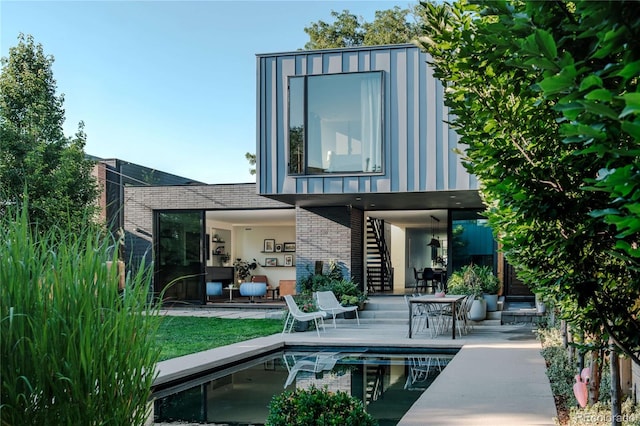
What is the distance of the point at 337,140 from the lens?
1243 cm

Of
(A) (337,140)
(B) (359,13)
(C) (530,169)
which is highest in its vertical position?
(B) (359,13)

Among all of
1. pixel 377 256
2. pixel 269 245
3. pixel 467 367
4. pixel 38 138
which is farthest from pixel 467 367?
pixel 269 245

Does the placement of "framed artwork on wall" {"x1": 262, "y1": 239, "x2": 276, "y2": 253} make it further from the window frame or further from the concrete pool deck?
the window frame

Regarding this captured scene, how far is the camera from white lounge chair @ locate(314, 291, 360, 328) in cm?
1203

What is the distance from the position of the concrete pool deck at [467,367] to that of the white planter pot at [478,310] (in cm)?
28

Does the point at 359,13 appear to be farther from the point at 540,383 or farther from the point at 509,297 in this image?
the point at 540,383

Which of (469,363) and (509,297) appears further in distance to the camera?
(509,297)

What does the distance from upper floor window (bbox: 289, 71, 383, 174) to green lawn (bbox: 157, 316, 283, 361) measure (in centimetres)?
324

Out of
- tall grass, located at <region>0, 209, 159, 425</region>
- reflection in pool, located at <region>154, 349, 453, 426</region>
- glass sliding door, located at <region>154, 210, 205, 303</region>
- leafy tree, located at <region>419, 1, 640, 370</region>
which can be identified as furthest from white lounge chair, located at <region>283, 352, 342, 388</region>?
glass sliding door, located at <region>154, 210, 205, 303</region>

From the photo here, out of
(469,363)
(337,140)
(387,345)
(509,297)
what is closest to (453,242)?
(509,297)

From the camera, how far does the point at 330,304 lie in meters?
12.4

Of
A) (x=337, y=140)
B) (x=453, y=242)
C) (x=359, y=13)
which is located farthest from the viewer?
(x=359, y=13)

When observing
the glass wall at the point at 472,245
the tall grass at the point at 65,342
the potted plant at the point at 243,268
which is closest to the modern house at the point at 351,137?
the glass wall at the point at 472,245

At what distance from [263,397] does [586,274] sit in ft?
16.1
